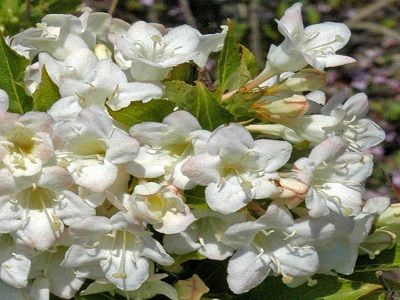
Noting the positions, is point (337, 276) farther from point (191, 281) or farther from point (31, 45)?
point (31, 45)

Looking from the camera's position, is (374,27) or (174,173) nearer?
(174,173)

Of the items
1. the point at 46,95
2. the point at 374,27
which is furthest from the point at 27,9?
the point at 374,27

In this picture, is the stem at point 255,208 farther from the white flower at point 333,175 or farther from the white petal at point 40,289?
the white petal at point 40,289

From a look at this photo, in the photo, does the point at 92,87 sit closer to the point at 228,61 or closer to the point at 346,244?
the point at 228,61

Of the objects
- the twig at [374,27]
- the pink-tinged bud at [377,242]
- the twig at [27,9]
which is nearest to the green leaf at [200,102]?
the pink-tinged bud at [377,242]

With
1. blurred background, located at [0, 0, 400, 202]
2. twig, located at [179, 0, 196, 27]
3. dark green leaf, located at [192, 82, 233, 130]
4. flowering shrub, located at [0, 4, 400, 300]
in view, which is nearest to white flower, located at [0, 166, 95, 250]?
flowering shrub, located at [0, 4, 400, 300]

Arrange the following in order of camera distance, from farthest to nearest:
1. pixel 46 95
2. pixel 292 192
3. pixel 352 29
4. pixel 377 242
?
pixel 352 29 → pixel 377 242 → pixel 46 95 → pixel 292 192
